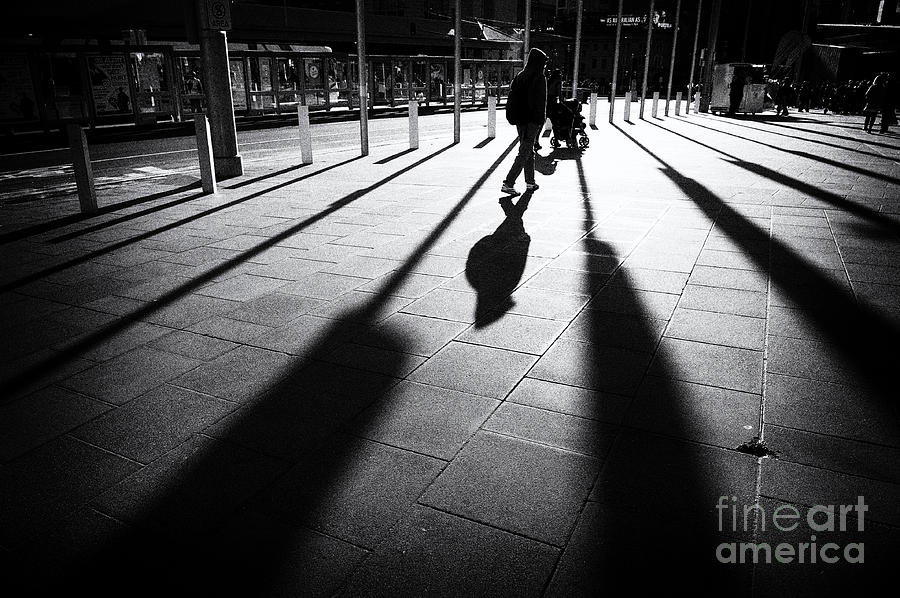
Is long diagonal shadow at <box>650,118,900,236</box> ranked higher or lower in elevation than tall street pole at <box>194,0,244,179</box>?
lower

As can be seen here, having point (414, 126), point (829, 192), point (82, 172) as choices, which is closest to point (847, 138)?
point (829, 192)

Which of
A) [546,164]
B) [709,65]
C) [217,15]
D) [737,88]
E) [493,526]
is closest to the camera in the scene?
[493,526]

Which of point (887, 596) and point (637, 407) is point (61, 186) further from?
point (887, 596)

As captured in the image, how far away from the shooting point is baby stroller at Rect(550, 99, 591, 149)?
14.5 meters

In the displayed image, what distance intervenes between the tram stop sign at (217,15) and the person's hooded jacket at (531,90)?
205 inches

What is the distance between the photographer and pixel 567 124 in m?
14.7

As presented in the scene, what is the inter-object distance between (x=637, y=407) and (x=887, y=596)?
1366mm

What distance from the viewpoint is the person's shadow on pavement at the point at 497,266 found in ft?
15.6

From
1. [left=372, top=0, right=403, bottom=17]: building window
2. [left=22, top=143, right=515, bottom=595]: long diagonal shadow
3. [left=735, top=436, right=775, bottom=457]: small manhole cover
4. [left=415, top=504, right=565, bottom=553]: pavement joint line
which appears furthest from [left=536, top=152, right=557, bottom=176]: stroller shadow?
[left=372, top=0, right=403, bottom=17]: building window

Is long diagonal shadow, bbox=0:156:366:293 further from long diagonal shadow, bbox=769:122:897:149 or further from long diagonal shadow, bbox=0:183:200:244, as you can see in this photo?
long diagonal shadow, bbox=769:122:897:149

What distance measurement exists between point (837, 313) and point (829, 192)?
5.84m

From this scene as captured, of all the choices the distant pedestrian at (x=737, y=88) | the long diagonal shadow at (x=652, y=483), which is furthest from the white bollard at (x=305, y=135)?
the distant pedestrian at (x=737, y=88)

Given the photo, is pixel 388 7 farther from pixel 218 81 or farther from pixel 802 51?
pixel 218 81

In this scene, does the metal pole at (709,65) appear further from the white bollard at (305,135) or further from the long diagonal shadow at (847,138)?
the white bollard at (305,135)
